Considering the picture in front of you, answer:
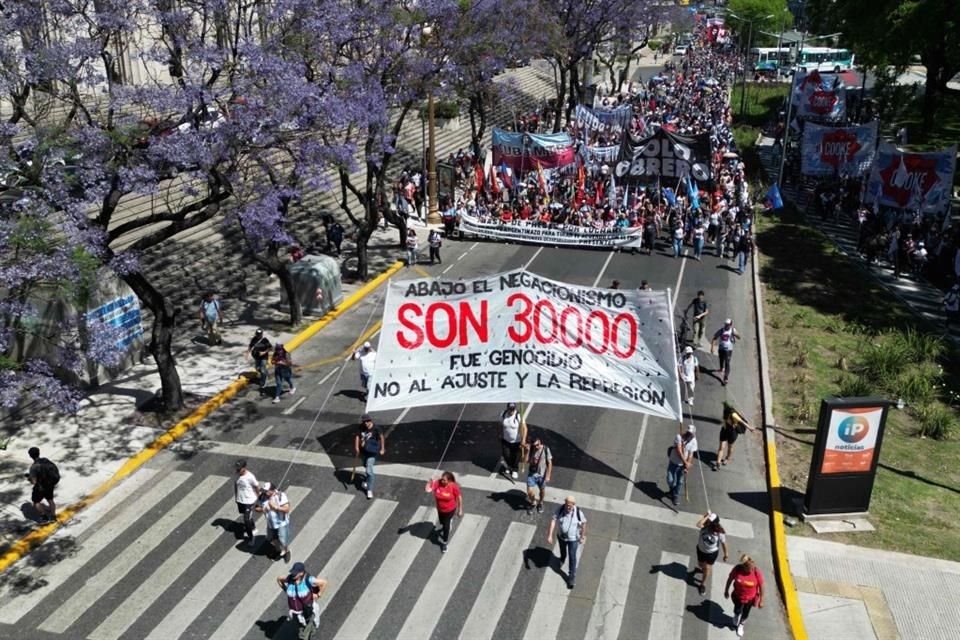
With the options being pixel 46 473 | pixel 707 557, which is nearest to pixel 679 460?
pixel 707 557

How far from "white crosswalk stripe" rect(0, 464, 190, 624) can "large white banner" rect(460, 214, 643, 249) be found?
18569 millimetres

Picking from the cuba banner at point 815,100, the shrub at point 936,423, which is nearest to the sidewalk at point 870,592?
the shrub at point 936,423

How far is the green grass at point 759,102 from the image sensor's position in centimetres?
6249

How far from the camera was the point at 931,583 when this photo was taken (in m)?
13.0

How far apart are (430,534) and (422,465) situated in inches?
90.5

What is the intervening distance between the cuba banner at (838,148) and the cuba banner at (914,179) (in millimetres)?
2938

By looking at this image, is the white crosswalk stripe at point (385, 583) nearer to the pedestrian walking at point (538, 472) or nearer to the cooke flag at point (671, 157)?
the pedestrian walking at point (538, 472)

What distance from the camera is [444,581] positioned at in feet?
41.7

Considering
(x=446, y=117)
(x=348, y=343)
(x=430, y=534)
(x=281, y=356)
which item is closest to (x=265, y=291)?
(x=348, y=343)

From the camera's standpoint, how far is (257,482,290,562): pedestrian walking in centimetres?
1278

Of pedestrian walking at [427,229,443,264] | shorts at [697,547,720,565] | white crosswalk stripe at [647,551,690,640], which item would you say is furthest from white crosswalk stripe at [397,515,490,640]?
pedestrian walking at [427,229,443,264]

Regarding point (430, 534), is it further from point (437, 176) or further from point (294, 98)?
point (437, 176)

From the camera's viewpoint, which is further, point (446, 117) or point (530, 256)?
point (446, 117)

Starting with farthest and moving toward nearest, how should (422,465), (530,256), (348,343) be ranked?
(530,256) → (348,343) → (422,465)
